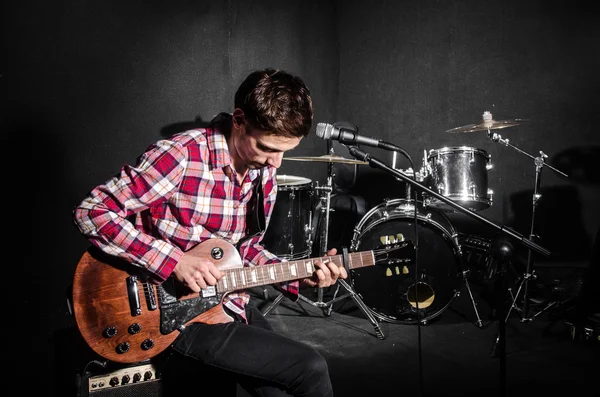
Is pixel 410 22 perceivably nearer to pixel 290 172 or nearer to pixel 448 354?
pixel 290 172

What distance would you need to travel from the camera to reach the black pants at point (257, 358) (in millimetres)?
1776

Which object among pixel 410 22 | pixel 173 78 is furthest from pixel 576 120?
pixel 173 78

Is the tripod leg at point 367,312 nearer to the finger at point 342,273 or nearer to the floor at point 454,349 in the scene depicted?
the floor at point 454,349

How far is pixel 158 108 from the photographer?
342cm

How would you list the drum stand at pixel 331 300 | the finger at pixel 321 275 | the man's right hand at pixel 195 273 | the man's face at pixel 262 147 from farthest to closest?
the drum stand at pixel 331 300
the finger at pixel 321 275
the man's face at pixel 262 147
the man's right hand at pixel 195 273

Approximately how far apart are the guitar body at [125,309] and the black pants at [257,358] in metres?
0.08

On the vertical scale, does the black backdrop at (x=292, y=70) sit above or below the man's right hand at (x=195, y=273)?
above

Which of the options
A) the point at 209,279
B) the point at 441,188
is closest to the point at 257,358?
the point at 209,279

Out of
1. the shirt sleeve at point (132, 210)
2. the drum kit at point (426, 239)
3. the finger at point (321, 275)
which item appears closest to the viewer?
the shirt sleeve at point (132, 210)

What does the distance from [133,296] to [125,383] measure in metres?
0.38

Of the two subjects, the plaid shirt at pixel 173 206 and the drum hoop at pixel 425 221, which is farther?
the drum hoop at pixel 425 221

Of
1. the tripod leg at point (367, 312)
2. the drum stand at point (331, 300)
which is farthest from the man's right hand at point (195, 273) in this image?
the tripod leg at point (367, 312)

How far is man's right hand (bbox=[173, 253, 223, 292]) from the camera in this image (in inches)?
71.9

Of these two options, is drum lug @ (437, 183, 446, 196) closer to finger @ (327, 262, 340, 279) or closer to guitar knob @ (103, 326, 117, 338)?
finger @ (327, 262, 340, 279)
